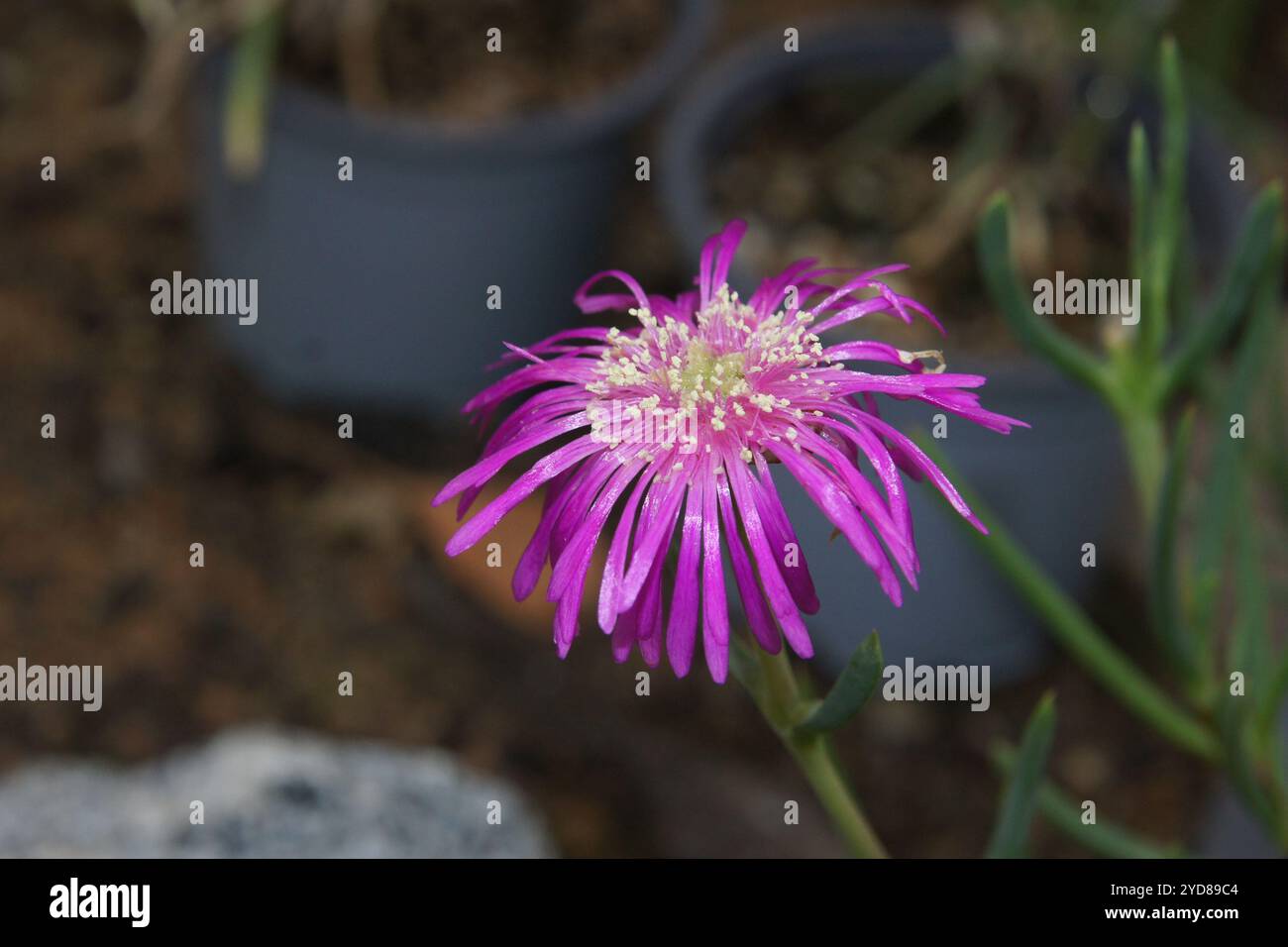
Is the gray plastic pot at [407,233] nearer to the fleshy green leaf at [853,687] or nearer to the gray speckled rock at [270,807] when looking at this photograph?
the gray speckled rock at [270,807]

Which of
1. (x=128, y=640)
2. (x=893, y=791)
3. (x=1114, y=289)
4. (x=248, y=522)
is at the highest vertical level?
(x=1114, y=289)

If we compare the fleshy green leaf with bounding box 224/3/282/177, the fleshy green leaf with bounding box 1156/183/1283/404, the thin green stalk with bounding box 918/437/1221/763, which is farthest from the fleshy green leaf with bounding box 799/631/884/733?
the fleshy green leaf with bounding box 224/3/282/177

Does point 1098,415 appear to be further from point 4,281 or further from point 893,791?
point 4,281

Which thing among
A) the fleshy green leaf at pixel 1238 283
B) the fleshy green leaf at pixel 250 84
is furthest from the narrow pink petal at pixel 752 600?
the fleshy green leaf at pixel 250 84

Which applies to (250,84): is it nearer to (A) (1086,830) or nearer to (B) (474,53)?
(B) (474,53)

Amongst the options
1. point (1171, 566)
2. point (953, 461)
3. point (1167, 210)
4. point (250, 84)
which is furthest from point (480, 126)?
A: point (1171, 566)

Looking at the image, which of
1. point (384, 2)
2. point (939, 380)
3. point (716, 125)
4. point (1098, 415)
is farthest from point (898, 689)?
point (939, 380)
